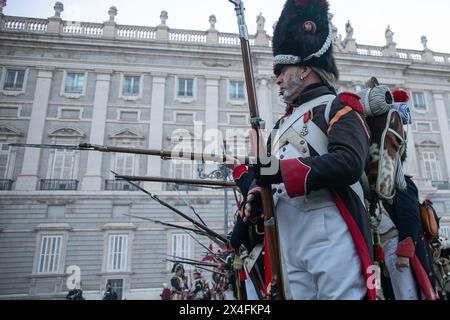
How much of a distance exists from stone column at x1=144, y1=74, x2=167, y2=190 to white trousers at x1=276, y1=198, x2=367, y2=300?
1831cm

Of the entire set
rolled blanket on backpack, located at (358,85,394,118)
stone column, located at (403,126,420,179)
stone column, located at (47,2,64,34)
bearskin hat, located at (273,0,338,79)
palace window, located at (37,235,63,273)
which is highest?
stone column, located at (47,2,64,34)

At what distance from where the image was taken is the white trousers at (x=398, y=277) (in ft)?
7.98

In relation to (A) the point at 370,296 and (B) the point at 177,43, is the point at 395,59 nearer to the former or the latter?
(B) the point at 177,43

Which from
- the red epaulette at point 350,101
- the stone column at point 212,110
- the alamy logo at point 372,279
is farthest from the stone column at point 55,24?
the alamy logo at point 372,279

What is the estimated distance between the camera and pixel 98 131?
67.3ft

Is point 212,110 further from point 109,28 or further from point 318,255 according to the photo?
point 318,255

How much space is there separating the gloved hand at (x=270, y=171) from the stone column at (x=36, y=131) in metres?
20.4

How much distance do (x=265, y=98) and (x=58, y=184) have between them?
14128 millimetres

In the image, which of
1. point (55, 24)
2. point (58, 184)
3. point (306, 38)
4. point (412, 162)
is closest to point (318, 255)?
point (306, 38)

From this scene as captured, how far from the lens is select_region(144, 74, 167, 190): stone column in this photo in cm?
1992

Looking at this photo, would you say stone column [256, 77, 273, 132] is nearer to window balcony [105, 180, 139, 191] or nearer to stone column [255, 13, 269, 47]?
stone column [255, 13, 269, 47]

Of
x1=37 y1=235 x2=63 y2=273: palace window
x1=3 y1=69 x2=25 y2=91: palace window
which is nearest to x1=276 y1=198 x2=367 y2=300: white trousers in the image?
x1=37 y1=235 x2=63 y2=273: palace window

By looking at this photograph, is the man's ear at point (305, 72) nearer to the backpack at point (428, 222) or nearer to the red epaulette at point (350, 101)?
the red epaulette at point (350, 101)
